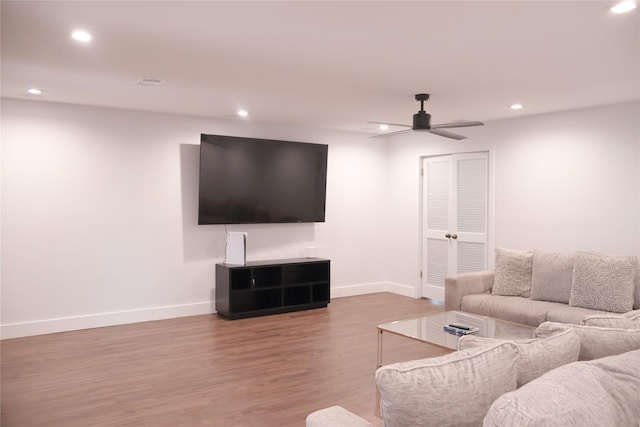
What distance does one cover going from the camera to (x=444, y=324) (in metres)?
3.98

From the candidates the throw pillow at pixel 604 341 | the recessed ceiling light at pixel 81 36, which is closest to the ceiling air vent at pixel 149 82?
the recessed ceiling light at pixel 81 36

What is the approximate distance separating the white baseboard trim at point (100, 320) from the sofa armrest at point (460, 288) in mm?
2949

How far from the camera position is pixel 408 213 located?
7.39 metres

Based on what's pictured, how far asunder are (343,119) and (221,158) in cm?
162

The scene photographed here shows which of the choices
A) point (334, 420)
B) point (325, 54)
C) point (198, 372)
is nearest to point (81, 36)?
point (325, 54)

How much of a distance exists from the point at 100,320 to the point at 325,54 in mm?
4001

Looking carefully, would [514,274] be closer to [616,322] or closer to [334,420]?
[616,322]

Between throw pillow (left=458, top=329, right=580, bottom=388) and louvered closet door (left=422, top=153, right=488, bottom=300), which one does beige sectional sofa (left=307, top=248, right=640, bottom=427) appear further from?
louvered closet door (left=422, top=153, right=488, bottom=300)

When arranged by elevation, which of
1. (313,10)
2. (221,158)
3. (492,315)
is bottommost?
(492,315)

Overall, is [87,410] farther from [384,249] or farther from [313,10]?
[384,249]

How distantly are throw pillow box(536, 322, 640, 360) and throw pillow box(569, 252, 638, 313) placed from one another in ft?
9.00

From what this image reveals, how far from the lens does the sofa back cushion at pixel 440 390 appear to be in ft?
4.66

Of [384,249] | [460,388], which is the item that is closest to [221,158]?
[384,249]

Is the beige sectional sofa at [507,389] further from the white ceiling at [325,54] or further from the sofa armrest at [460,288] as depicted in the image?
the sofa armrest at [460,288]
